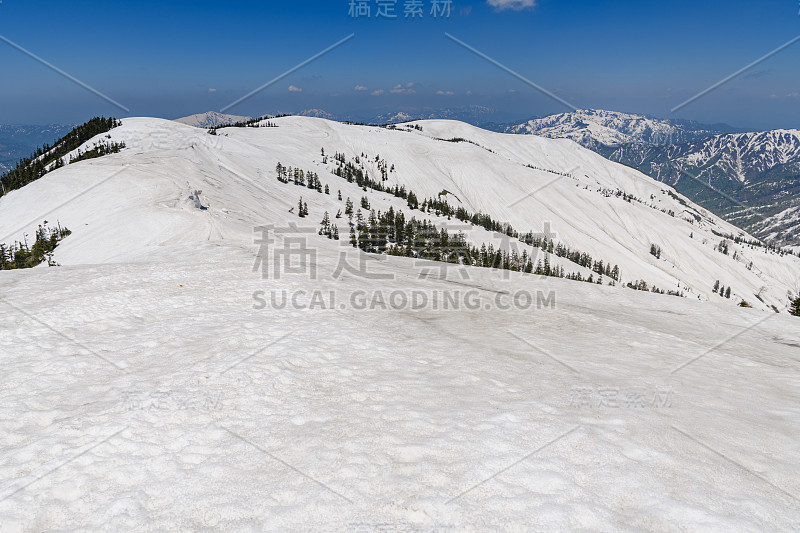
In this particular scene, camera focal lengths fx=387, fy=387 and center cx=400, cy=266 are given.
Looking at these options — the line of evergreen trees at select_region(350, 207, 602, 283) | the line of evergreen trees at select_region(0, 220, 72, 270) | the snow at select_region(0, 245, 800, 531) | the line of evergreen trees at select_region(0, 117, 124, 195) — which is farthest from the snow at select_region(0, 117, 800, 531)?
the line of evergreen trees at select_region(0, 117, 124, 195)

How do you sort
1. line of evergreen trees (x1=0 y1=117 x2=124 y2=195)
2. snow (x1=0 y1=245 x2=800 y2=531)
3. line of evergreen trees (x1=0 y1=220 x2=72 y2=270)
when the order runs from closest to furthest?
snow (x1=0 y1=245 x2=800 y2=531) < line of evergreen trees (x1=0 y1=220 x2=72 y2=270) < line of evergreen trees (x1=0 y1=117 x2=124 y2=195)

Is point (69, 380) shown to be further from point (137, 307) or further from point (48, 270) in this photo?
point (48, 270)

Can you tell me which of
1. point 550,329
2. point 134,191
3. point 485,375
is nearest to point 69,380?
point 485,375

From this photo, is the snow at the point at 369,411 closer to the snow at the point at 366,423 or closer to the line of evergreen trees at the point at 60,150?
the snow at the point at 366,423

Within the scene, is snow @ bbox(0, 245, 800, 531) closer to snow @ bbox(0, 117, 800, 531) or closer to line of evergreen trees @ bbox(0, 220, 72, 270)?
snow @ bbox(0, 117, 800, 531)

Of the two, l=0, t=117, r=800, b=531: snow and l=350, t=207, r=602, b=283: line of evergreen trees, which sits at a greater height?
l=350, t=207, r=602, b=283: line of evergreen trees

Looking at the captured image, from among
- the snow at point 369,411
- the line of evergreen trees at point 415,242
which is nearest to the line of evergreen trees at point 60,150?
the line of evergreen trees at point 415,242

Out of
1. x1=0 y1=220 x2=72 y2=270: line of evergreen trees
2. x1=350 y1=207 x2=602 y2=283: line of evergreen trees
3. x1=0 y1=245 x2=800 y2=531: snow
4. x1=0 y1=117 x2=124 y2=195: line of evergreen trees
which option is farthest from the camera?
x1=350 y1=207 x2=602 y2=283: line of evergreen trees

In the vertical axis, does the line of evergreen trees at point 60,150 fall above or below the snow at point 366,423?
above

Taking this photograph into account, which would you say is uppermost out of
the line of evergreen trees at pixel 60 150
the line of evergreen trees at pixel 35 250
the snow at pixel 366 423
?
the line of evergreen trees at pixel 60 150
